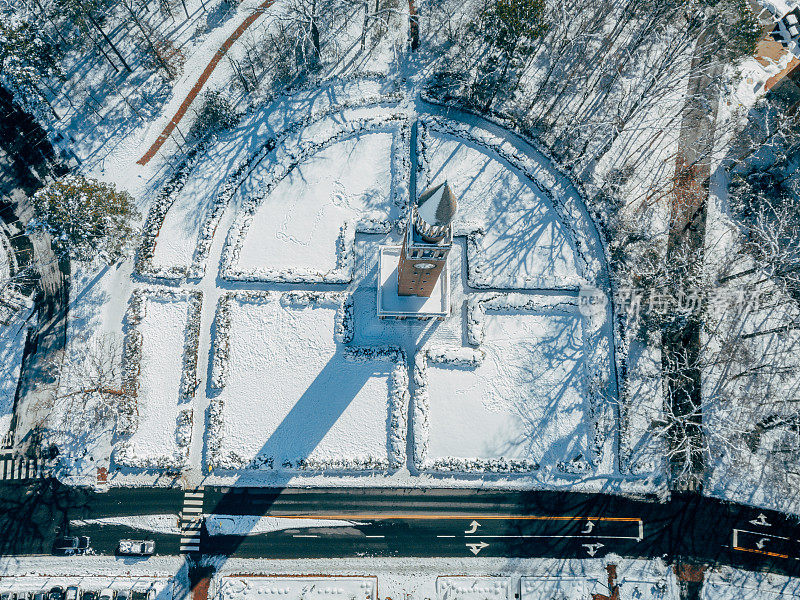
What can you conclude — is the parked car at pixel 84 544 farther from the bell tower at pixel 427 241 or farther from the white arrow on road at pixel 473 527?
the bell tower at pixel 427 241

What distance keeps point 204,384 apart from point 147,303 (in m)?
9.51

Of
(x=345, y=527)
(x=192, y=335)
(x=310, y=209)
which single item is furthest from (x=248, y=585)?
(x=310, y=209)

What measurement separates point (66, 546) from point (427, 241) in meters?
39.2

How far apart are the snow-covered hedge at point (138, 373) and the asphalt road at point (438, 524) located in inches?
108

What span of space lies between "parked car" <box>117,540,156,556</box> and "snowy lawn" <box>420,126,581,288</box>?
119 feet

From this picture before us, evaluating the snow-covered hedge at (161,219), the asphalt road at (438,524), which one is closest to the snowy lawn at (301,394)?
the asphalt road at (438,524)

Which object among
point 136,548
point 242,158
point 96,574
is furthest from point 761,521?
point 242,158

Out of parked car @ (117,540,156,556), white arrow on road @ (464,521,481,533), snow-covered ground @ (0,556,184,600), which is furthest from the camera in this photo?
white arrow on road @ (464,521,481,533)

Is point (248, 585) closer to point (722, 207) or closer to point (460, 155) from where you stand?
point (460, 155)

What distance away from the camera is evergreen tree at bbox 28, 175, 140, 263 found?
39.1m

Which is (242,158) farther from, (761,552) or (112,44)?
(761,552)

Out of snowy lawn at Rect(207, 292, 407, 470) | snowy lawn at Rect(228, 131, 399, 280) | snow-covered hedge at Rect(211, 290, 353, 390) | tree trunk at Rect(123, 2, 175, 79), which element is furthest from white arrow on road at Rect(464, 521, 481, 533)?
tree trunk at Rect(123, 2, 175, 79)

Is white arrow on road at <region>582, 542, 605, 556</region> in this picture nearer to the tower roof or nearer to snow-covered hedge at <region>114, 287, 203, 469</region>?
the tower roof

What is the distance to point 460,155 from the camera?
159ft
